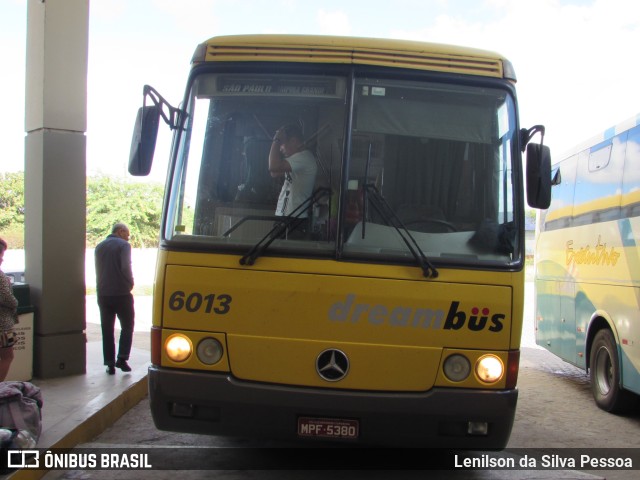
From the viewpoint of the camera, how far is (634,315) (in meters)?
7.05

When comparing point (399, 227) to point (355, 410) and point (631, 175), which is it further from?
point (631, 175)

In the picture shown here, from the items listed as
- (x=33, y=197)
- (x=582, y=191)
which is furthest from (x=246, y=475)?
(x=582, y=191)

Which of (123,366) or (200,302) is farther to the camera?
(123,366)

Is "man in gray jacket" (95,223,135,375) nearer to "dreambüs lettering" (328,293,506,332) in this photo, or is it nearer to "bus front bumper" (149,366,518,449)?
"bus front bumper" (149,366,518,449)

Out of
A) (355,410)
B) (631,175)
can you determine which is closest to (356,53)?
(355,410)

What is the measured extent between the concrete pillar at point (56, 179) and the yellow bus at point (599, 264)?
5499 millimetres

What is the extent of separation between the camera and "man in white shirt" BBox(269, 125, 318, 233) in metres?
4.47

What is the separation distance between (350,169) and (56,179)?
4425 mm

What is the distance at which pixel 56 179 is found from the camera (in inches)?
296

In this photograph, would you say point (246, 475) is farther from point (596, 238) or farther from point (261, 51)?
point (596, 238)

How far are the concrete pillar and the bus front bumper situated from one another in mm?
3740

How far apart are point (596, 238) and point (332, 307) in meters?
5.06

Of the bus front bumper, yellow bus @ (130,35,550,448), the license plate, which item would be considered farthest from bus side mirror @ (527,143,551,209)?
the license plate

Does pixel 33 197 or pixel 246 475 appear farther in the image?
pixel 33 197
